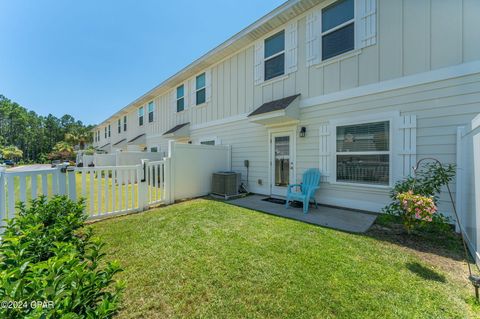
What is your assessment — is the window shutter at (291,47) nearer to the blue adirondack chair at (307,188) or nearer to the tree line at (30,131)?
the blue adirondack chair at (307,188)

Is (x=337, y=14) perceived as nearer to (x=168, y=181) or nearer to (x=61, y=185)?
(x=168, y=181)

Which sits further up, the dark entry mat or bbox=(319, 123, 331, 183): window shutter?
bbox=(319, 123, 331, 183): window shutter

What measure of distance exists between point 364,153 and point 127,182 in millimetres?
6059

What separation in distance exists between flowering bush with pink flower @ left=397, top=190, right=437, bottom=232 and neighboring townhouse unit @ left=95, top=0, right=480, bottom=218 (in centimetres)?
130

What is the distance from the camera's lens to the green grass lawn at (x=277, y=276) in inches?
75.5

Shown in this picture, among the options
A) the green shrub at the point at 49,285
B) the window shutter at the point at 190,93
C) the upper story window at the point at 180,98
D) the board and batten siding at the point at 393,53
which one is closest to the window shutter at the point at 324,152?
the board and batten siding at the point at 393,53

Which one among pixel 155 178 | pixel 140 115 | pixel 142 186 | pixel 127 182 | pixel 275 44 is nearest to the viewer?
pixel 127 182

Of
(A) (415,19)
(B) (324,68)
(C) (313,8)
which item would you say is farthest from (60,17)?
(A) (415,19)

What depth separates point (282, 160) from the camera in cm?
663

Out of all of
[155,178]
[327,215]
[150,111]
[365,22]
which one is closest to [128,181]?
[155,178]

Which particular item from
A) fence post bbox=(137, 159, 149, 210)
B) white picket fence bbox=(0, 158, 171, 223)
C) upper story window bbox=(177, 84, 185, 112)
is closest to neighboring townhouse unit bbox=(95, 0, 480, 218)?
upper story window bbox=(177, 84, 185, 112)

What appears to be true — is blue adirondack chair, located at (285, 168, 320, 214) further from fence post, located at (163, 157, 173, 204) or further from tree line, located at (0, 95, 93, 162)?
tree line, located at (0, 95, 93, 162)

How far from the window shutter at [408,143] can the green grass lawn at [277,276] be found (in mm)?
1957

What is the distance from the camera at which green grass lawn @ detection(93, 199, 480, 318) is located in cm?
192
